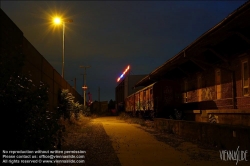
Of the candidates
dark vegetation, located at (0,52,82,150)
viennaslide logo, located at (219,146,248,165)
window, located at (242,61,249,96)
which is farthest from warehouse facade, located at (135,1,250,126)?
dark vegetation, located at (0,52,82,150)

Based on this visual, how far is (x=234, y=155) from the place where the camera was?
31.0 ft

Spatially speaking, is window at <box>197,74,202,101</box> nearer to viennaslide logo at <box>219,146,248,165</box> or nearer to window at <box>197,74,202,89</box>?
window at <box>197,74,202,89</box>

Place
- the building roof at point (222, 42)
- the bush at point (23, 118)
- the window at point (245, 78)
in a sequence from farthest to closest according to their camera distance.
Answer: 1. the window at point (245, 78)
2. the building roof at point (222, 42)
3. the bush at point (23, 118)

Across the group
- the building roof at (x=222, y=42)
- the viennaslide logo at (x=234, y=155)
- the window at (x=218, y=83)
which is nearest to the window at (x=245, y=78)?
the building roof at (x=222, y=42)

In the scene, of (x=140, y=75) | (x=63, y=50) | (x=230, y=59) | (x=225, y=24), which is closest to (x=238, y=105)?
(x=230, y=59)

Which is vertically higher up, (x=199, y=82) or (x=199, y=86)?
(x=199, y=82)

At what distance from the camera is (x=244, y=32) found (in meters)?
14.7

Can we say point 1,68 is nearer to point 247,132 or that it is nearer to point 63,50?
point 247,132

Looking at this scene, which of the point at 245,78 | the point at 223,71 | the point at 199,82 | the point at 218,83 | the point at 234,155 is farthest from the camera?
the point at 199,82

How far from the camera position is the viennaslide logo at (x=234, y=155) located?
9.00 m

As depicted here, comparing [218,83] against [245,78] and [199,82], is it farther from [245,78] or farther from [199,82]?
[199,82]

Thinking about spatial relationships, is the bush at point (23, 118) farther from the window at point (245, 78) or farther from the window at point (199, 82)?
the window at point (199, 82)

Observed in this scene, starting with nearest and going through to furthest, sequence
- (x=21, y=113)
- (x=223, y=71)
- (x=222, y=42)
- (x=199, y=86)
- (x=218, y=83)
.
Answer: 1. (x=21, y=113)
2. (x=222, y=42)
3. (x=223, y=71)
4. (x=218, y=83)
5. (x=199, y=86)

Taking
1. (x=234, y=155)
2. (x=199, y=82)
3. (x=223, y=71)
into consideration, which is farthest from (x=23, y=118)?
(x=199, y=82)
